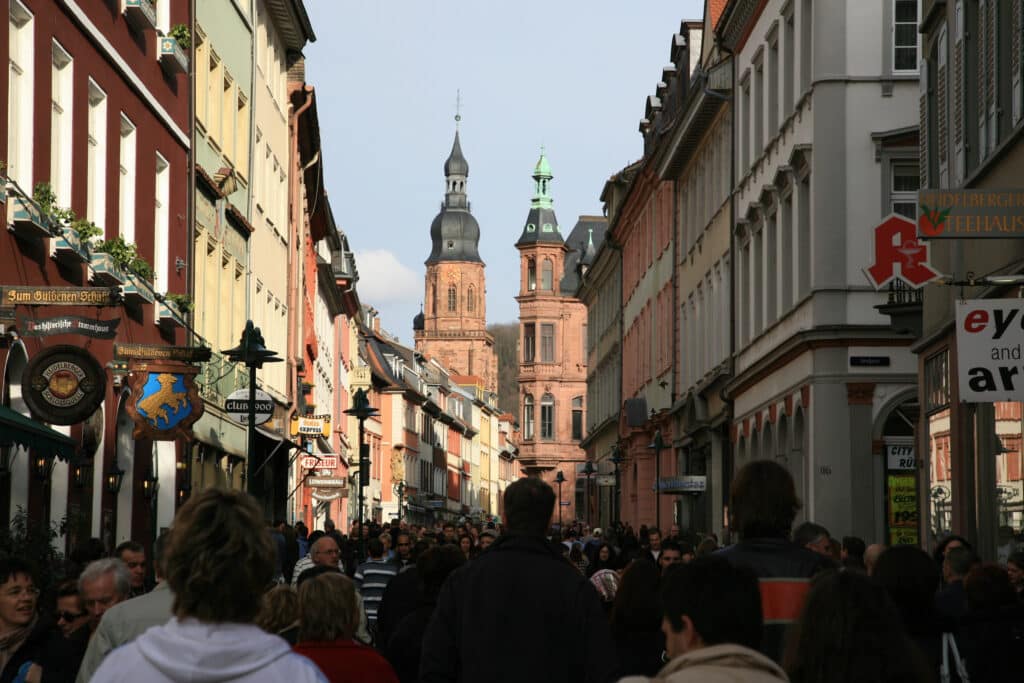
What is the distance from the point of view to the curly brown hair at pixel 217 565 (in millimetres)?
4156

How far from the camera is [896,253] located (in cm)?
2225

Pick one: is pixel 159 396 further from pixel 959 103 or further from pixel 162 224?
pixel 959 103

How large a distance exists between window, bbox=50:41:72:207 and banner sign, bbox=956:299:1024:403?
9.51 meters

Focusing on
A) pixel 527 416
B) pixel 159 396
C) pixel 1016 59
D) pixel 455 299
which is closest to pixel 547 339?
pixel 527 416

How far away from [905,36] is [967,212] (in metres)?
16.8

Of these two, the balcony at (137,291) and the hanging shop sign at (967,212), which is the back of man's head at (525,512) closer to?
the hanging shop sign at (967,212)

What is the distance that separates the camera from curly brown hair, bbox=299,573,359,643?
7.41 m

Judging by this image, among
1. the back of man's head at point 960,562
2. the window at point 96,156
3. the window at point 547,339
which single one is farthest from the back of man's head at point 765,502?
the window at point 547,339

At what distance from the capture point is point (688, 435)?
48.7 meters

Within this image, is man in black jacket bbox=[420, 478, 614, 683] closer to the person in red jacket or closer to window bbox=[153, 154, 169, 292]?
the person in red jacket

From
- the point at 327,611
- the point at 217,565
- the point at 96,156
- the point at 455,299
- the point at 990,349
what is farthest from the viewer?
the point at 455,299

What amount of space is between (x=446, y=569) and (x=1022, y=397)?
4785mm

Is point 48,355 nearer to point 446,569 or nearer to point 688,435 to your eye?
point 446,569

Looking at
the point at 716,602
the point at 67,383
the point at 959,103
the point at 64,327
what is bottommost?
the point at 716,602
